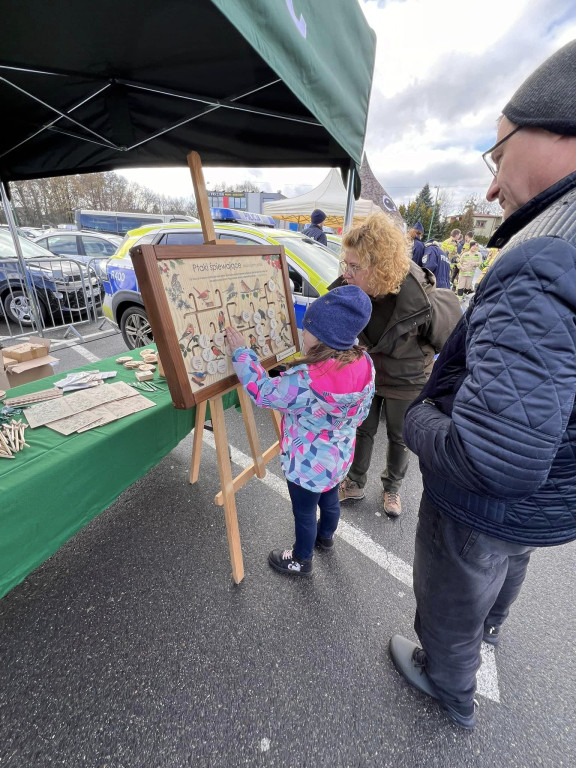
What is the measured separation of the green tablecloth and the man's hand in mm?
591

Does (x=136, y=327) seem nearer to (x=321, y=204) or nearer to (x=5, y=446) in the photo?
(x=5, y=446)

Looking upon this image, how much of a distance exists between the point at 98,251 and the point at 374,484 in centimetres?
1094

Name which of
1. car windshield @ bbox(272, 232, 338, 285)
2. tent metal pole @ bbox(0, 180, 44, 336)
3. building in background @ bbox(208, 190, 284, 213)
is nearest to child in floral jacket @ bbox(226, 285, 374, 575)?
car windshield @ bbox(272, 232, 338, 285)

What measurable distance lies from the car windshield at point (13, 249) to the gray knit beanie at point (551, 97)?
7193mm

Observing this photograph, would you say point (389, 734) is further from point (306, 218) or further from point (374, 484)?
point (306, 218)

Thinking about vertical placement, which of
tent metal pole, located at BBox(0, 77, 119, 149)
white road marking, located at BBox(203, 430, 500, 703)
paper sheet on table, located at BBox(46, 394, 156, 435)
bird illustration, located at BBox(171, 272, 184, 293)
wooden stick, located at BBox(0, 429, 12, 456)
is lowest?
white road marking, located at BBox(203, 430, 500, 703)

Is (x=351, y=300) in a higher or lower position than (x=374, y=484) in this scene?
higher

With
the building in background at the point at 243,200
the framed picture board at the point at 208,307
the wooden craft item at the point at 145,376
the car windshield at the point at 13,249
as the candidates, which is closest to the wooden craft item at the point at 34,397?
the wooden craft item at the point at 145,376

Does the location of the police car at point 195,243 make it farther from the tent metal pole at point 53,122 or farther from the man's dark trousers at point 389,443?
the man's dark trousers at point 389,443

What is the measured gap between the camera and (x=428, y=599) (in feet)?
4.10

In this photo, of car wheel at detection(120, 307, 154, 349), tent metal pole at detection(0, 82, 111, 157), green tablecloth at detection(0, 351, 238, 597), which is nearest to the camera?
green tablecloth at detection(0, 351, 238, 597)

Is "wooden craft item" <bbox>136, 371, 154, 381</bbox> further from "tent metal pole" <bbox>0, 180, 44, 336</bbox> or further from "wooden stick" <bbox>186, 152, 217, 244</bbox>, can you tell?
"tent metal pole" <bbox>0, 180, 44, 336</bbox>

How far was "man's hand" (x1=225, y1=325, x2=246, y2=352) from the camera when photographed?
1.65m

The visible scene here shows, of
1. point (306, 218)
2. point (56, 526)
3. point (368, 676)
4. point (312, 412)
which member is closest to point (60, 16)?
point (312, 412)
